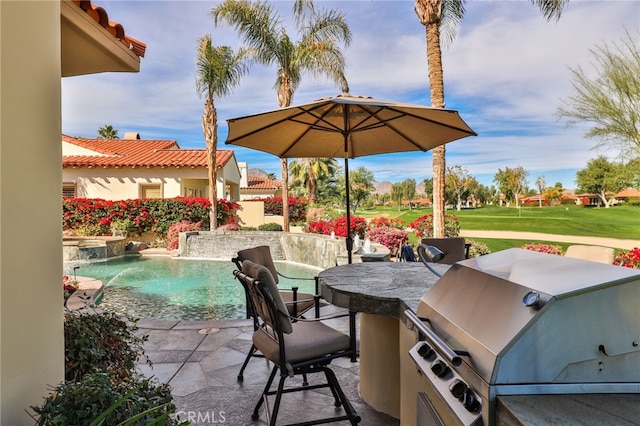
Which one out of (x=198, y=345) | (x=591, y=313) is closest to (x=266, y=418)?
(x=198, y=345)

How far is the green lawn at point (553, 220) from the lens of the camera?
1203 centimetres

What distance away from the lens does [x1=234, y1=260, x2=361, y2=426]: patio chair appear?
2.21m

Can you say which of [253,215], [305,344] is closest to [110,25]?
[305,344]

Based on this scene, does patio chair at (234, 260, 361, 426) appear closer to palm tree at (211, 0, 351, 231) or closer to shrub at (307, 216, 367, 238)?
shrub at (307, 216, 367, 238)

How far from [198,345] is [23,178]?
2.64 metres

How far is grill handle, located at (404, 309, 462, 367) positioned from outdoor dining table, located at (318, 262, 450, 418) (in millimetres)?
474

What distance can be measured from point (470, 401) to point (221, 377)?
2.66m

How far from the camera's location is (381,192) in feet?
112

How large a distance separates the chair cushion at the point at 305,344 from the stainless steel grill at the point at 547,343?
1.18 meters

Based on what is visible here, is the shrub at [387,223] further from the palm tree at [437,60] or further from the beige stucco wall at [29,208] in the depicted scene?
the beige stucco wall at [29,208]

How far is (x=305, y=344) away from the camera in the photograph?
2.37 meters

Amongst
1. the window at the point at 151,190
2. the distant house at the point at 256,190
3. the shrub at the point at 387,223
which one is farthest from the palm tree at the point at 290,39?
the distant house at the point at 256,190

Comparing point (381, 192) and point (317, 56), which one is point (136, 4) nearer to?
point (317, 56)

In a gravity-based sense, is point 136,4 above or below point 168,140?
above
